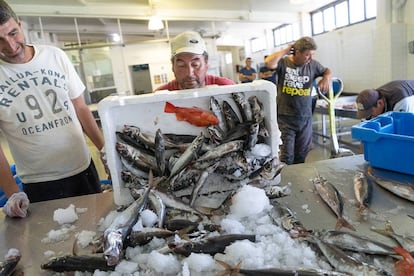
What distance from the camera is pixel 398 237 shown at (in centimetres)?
98

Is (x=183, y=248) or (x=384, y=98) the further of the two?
(x=384, y=98)

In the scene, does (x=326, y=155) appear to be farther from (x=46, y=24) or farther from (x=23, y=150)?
(x=46, y=24)

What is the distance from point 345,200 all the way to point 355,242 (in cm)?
34

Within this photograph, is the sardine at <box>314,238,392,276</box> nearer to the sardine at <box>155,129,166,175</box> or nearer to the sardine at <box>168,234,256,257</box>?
the sardine at <box>168,234,256,257</box>

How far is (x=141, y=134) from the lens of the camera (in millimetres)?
1531

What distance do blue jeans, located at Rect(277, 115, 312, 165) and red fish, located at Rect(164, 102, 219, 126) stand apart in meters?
2.35

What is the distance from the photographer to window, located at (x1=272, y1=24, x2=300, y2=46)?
10.2 meters

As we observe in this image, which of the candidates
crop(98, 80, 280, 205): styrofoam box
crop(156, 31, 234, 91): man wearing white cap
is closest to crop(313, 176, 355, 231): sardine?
crop(98, 80, 280, 205): styrofoam box

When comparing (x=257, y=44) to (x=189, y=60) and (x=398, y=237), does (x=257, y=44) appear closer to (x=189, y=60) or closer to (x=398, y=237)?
(x=189, y=60)

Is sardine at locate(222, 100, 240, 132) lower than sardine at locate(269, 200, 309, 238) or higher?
higher

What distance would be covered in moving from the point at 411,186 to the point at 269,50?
41.4 ft

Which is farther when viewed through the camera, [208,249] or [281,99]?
[281,99]

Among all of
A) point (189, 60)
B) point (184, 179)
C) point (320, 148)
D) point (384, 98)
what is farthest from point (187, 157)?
point (320, 148)

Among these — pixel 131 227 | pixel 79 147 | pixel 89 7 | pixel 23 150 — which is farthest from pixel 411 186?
pixel 89 7
